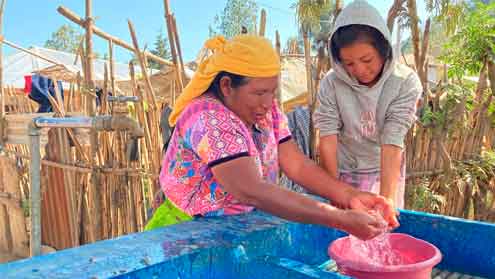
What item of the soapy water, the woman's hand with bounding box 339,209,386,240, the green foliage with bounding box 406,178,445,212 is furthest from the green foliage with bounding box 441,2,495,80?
the woman's hand with bounding box 339,209,386,240

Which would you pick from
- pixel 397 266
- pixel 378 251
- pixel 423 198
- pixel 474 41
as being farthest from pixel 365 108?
pixel 474 41

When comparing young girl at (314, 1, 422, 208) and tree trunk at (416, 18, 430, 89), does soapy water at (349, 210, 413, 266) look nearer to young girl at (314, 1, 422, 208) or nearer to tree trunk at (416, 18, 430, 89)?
young girl at (314, 1, 422, 208)

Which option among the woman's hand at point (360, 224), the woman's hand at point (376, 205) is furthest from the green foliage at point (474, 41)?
the woman's hand at point (360, 224)

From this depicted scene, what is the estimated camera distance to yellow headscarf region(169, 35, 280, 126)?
4.87ft

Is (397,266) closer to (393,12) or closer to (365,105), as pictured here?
(365,105)

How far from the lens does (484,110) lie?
13.4ft

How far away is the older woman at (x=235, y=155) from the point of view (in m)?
1.33

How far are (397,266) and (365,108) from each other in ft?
3.77

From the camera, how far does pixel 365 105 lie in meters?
2.19

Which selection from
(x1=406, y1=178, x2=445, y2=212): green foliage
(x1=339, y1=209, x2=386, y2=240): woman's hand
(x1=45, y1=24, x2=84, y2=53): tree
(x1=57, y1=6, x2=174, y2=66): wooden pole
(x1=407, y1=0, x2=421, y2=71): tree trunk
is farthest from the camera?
(x1=45, y1=24, x2=84, y2=53): tree

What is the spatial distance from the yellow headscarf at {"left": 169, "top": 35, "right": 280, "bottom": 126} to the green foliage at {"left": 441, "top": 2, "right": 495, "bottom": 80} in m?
3.11

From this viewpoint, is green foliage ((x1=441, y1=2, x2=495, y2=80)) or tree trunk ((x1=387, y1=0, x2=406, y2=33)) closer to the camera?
tree trunk ((x1=387, y1=0, x2=406, y2=33))

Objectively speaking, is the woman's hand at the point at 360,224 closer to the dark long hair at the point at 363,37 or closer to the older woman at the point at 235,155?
the older woman at the point at 235,155

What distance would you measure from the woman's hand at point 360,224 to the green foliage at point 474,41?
10.5 feet
